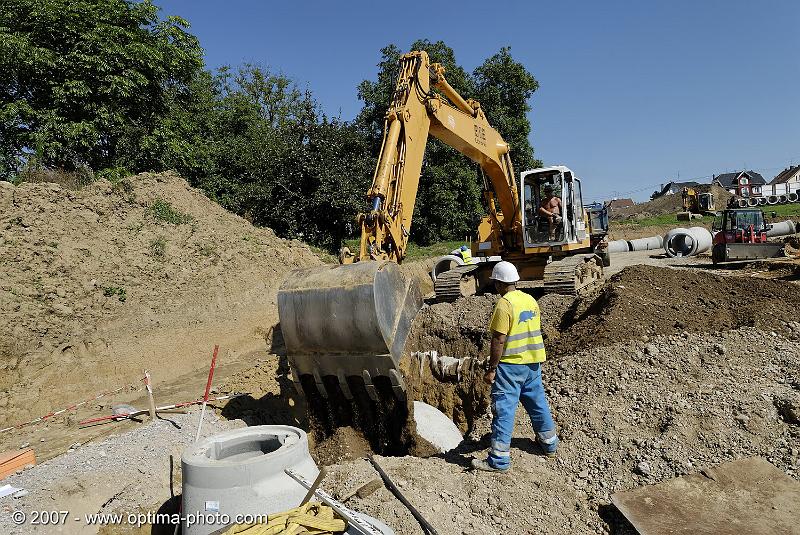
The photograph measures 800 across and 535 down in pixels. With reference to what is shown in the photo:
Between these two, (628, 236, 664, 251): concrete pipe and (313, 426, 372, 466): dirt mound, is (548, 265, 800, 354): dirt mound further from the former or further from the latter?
(628, 236, 664, 251): concrete pipe

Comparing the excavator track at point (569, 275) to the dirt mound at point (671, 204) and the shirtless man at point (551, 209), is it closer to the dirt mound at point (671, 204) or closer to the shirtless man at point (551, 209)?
the shirtless man at point (551, 209)

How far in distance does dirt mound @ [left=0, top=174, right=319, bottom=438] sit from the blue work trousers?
7.05 meters

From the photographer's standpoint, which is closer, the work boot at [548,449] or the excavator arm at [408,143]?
the work boot at [548,449]

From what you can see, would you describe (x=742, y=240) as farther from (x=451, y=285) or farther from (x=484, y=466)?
(x=484, y=466)

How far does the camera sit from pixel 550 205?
1001 centimetres

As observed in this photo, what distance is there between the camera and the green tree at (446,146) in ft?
88.7

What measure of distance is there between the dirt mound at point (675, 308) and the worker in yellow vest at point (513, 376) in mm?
1877

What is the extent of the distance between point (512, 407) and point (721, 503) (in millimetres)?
1459

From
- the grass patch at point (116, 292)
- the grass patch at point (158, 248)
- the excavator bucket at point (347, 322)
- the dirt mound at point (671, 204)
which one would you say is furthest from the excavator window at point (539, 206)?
the dirt mound at point (671, 204)

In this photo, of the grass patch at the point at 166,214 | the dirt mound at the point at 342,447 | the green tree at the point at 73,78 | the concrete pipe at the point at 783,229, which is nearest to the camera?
the dirt mound at the point at 342,447

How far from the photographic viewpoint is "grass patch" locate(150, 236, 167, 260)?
11402mm

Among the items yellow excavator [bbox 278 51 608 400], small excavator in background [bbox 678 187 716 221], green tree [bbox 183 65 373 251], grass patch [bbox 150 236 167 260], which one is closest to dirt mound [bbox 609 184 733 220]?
small excavator in background [bbox 678 187 716 221]

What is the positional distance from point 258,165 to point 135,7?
21.2 ft

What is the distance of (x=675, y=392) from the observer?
15.0 feet
